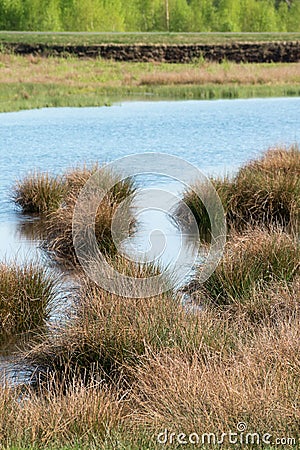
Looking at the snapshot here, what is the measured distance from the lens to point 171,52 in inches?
1629

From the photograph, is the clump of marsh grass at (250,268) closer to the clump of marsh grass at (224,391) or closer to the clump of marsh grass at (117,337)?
the clump of marsh grass at (117,337)

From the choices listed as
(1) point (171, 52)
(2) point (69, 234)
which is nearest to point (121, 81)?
(1) point (171, 52)

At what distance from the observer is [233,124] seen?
72.9 feet

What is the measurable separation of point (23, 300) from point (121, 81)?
25567 mm

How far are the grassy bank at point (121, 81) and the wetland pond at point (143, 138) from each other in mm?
1035

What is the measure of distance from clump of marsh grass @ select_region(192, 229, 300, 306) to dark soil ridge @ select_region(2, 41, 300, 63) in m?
32.2

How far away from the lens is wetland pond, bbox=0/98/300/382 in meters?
11.2

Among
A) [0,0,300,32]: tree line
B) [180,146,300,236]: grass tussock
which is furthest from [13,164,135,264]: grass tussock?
[0,0,300,32]: tree line

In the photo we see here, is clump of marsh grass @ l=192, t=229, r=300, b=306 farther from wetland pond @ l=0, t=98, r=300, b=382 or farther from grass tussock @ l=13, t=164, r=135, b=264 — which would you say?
grass tussock @ l=13, t=164, r=135, b=264

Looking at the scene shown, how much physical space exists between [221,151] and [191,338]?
11.7 m

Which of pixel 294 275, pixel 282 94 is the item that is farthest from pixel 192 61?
pixel 294 275

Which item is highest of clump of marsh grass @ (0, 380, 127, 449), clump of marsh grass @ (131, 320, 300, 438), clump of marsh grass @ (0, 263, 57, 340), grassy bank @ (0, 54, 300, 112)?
→ clump of marsh grass @ (131, 320, 300, 438)

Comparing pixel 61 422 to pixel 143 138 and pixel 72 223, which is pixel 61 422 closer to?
pixel 72 223

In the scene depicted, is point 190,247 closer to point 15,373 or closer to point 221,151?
point 15,373
